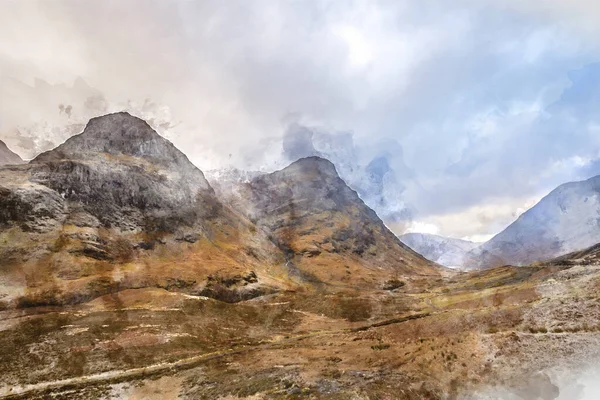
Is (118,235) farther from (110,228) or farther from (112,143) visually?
(112,143)

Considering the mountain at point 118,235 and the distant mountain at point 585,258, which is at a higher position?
the mountain at point 118,235

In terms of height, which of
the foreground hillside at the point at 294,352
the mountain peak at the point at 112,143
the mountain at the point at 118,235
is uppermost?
the mountain peak at the point at 112,143

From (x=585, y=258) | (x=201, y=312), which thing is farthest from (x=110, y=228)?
(x=585, y=258)

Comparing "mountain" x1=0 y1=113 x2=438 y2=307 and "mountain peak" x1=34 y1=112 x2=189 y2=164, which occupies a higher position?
"mountain peak" x1=34 y1=112 x2=189 y2=164

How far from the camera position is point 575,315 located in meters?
46.1

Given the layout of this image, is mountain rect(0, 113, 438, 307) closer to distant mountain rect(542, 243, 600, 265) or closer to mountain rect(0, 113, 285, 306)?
mountain rect(0, 113, 285, 306)

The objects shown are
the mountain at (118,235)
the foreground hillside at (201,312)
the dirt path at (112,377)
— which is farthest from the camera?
the mountain at (118,235)

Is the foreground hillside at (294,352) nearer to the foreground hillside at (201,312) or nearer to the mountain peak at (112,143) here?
the foreground hillside at (201,312)

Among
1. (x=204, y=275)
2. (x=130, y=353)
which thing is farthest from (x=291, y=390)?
(x=204, y=275)

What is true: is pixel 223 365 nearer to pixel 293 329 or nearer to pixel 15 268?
pixel 293 329

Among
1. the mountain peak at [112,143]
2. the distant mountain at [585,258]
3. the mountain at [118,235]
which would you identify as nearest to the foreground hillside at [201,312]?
the mountain at [118,235]

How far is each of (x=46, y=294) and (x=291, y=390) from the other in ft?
275

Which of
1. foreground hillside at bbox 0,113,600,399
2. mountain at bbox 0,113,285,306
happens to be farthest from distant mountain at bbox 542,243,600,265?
mountain at bbox 0,113,285,306

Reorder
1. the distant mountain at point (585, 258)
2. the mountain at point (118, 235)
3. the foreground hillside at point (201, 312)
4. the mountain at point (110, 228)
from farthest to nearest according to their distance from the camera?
the distant mountain at point (585, 258) < the mountain at point (118, 235) < the mountain at point (110, 228) < the foreground hillside at point (201, 312)
